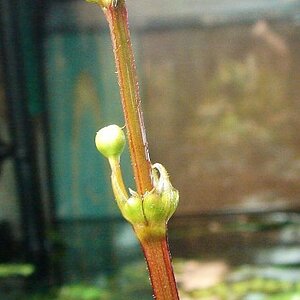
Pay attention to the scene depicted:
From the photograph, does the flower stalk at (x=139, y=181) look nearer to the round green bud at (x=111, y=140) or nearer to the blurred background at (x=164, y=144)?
the round green bud at (x=111, y=140)

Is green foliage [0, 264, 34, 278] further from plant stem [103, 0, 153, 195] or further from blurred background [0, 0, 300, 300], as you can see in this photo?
plant stem [103, 0, 153, 195]

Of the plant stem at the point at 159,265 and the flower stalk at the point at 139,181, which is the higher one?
the flower stalk at the point at 139,181

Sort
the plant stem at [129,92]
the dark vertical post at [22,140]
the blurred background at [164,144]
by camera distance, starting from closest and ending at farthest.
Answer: the plant stem at [129,92]
the dark vertical post at [22,140]
the blurred background at [164,144]

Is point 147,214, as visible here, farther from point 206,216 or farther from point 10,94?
point 206,216

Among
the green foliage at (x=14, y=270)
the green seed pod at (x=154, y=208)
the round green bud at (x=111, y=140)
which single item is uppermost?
the green foliage at (x=14, y=270)

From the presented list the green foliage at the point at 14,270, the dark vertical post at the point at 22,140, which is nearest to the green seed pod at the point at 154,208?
the dark vertical post at the point at 22,140

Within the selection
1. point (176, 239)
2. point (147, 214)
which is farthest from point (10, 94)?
point (147, 214)

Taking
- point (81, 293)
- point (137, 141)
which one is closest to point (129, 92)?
point (137, 141)

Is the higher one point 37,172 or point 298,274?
point 37,172
